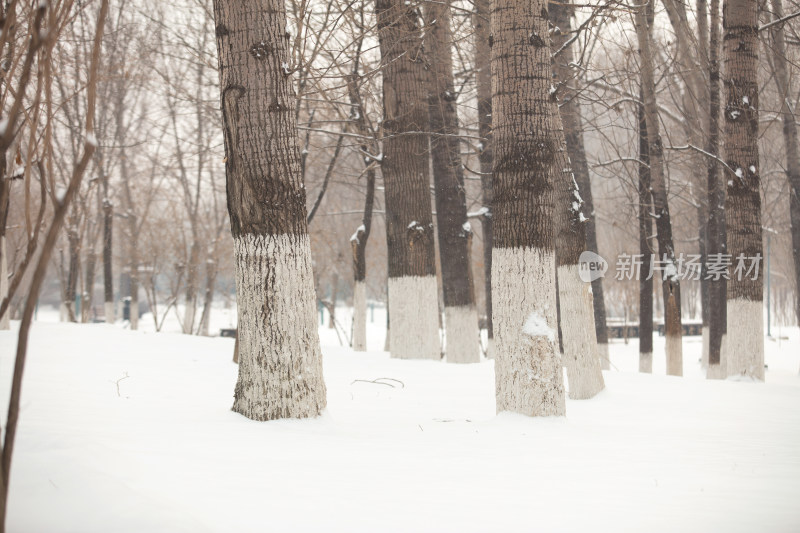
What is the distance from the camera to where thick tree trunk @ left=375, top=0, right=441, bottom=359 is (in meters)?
9.68

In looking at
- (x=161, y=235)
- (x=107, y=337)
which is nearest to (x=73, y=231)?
(x=161, y=235)

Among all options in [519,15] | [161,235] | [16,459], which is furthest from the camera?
[161,235]

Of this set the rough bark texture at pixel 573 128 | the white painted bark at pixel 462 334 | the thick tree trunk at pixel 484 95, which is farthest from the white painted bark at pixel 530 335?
the white painted bark at pixel 462 334

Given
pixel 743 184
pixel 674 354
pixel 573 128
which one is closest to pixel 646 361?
pixel 674 354

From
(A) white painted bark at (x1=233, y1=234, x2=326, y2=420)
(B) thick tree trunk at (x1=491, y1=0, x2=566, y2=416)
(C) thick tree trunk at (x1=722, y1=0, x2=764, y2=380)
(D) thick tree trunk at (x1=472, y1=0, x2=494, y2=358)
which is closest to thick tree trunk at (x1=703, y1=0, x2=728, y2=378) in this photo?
(C) thick tree trunk at (x1=722, y1=0, x2=764, y2=380)

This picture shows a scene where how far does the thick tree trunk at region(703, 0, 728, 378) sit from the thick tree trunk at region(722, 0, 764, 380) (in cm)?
181

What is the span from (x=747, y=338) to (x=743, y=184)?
2320 millimetres

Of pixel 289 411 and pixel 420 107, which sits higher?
pixel 420 107

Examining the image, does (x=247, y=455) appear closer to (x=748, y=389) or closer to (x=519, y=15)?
(x=519, y=15)

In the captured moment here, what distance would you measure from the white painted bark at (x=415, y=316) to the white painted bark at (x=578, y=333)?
2.67 m

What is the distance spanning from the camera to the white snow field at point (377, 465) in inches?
105

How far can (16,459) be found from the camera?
273 cm

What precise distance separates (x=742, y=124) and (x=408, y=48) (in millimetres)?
5207

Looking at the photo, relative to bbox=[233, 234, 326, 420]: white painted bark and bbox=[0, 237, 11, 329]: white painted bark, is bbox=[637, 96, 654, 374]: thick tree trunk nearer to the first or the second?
bbox=[233, 234, 326, 420]: white painted bark
